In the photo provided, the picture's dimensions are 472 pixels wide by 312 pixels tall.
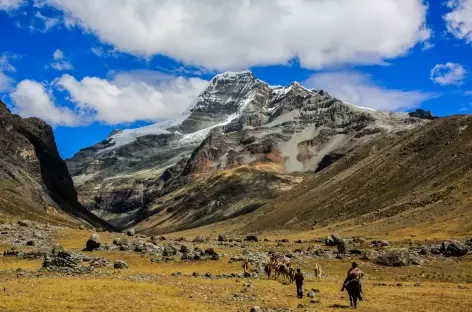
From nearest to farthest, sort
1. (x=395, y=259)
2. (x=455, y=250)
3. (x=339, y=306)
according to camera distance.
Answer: (x=339, y=306) → (x=395, y=259) → (x=455, y=250)

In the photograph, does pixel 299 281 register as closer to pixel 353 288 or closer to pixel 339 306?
pixel 339 306

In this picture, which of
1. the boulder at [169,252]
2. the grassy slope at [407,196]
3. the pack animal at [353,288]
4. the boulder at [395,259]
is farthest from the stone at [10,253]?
the grassy slope at [407,196]

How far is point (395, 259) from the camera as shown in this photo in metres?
61.8

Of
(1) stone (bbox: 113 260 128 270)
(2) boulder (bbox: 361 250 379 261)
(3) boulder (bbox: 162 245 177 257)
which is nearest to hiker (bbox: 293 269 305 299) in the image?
(1) stone (bbox: 113 260 128 270)

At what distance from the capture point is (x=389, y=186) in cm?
17012

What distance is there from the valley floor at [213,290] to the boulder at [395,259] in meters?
1.35

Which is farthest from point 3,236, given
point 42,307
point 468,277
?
point 468,277

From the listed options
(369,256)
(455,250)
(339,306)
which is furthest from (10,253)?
(455,250)

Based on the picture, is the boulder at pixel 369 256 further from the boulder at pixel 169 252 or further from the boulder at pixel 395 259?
the boulder at pixel 169 252

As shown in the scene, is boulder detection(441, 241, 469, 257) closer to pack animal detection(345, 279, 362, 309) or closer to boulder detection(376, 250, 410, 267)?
boulder detection(376, 250, 410, 267)

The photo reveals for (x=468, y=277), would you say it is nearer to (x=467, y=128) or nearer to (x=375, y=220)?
(x=375, y=220)

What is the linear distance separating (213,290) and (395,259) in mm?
28730

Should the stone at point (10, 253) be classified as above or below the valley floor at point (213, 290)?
above

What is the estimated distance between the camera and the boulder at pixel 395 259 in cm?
6103
